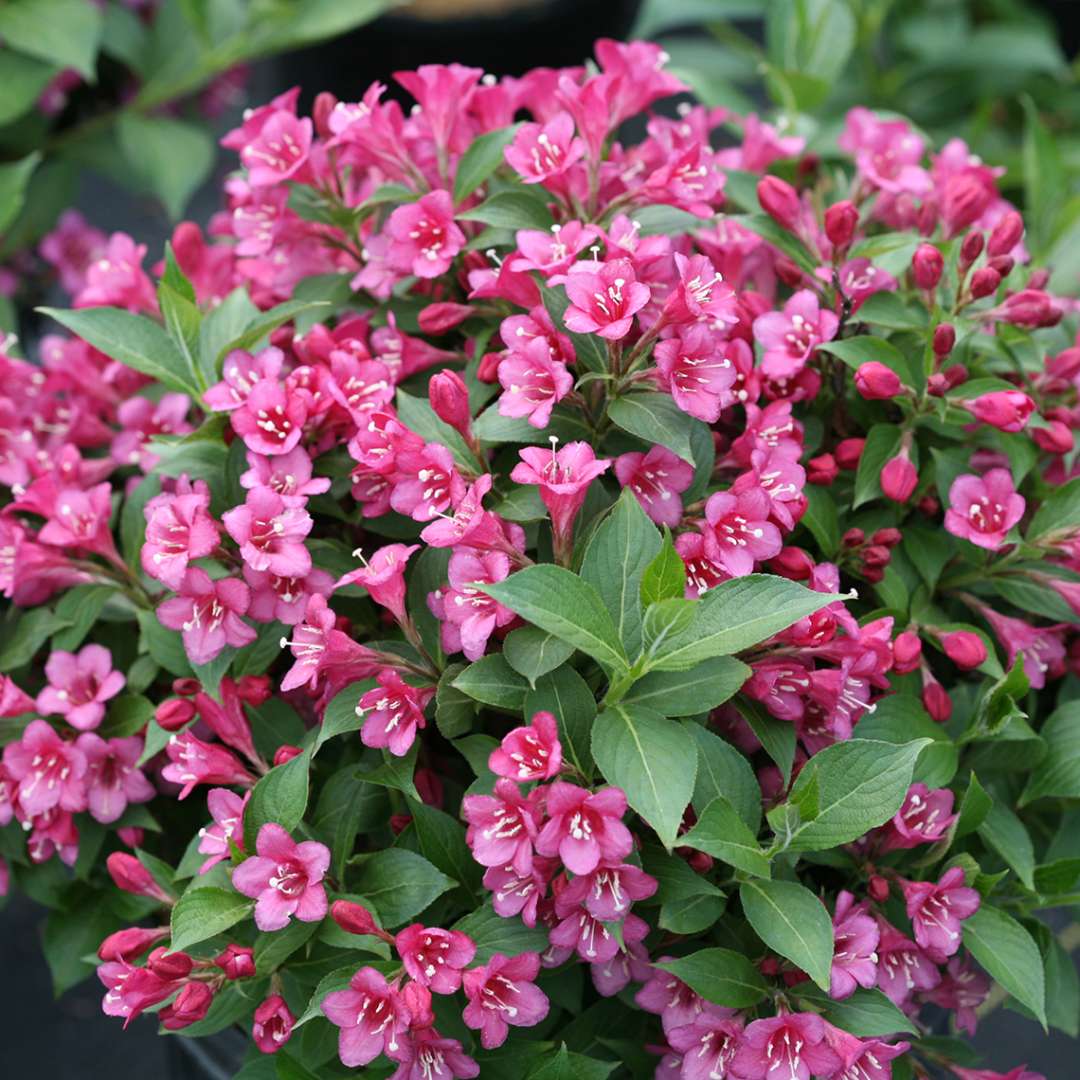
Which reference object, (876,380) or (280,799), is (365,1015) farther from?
(876,380)

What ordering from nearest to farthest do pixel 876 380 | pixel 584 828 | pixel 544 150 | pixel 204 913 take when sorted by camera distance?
pixel 584 828 → pixel 204 913 → pixel 876 380 → pixel 544 150

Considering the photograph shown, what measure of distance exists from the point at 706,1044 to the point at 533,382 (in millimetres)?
556

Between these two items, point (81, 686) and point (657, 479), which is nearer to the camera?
point (657, 479)

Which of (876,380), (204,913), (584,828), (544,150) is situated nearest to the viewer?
(584,828)

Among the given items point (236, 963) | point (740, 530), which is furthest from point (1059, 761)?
point (236, 963)

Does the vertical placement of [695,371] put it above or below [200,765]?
above

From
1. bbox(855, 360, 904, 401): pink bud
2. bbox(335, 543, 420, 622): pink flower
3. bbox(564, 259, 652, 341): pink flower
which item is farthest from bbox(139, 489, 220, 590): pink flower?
bbox(855, 360, 904, 401): pink bud

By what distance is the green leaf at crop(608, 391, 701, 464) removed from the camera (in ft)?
3.71

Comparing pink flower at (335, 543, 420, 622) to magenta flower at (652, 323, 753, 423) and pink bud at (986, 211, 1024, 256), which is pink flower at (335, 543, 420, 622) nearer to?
magenta flower at (652, 323, 753, 423)

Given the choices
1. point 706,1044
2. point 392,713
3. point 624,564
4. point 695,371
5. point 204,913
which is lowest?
point 706,1044

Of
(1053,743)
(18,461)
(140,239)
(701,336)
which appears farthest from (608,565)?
(140,239)

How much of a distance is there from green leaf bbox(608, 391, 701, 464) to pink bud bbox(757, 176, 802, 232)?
0.30 metres

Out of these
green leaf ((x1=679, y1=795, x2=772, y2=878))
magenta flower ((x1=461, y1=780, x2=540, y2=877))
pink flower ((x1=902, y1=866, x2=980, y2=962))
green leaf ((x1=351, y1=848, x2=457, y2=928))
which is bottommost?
pink flower ((x1=902, y1=866, x2=980, y2=962))

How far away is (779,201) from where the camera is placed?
1358mm
